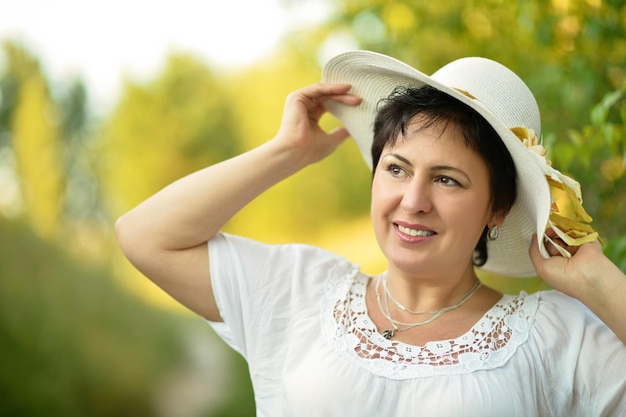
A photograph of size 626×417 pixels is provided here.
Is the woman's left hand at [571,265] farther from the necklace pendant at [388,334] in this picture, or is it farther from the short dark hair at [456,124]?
the necklace pendant at [388,334]

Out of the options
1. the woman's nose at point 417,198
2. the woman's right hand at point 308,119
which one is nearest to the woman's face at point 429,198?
the woman's nose at point 417,198

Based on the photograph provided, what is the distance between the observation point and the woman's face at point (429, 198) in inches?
58.6

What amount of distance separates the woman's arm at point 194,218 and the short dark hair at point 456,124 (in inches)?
8.9

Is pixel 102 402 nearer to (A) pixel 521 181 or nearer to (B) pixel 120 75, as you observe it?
(B) pixel 120 75

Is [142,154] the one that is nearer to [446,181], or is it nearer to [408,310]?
[408,310]

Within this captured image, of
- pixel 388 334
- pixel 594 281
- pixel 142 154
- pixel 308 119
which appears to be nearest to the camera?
pixel 594 281

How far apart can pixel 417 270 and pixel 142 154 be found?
380 centimetres

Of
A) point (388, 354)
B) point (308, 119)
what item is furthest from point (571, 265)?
point (308, 119)

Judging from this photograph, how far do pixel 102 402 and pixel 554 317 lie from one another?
3.46 m

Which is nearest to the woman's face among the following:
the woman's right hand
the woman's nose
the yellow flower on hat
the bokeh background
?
the woman's nose

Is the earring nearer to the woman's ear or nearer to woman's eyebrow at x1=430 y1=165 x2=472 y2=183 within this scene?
the woman's ear

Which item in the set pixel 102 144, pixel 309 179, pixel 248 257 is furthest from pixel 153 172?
pixel 248 257

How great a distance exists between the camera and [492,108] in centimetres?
152

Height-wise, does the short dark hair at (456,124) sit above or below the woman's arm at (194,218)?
above
